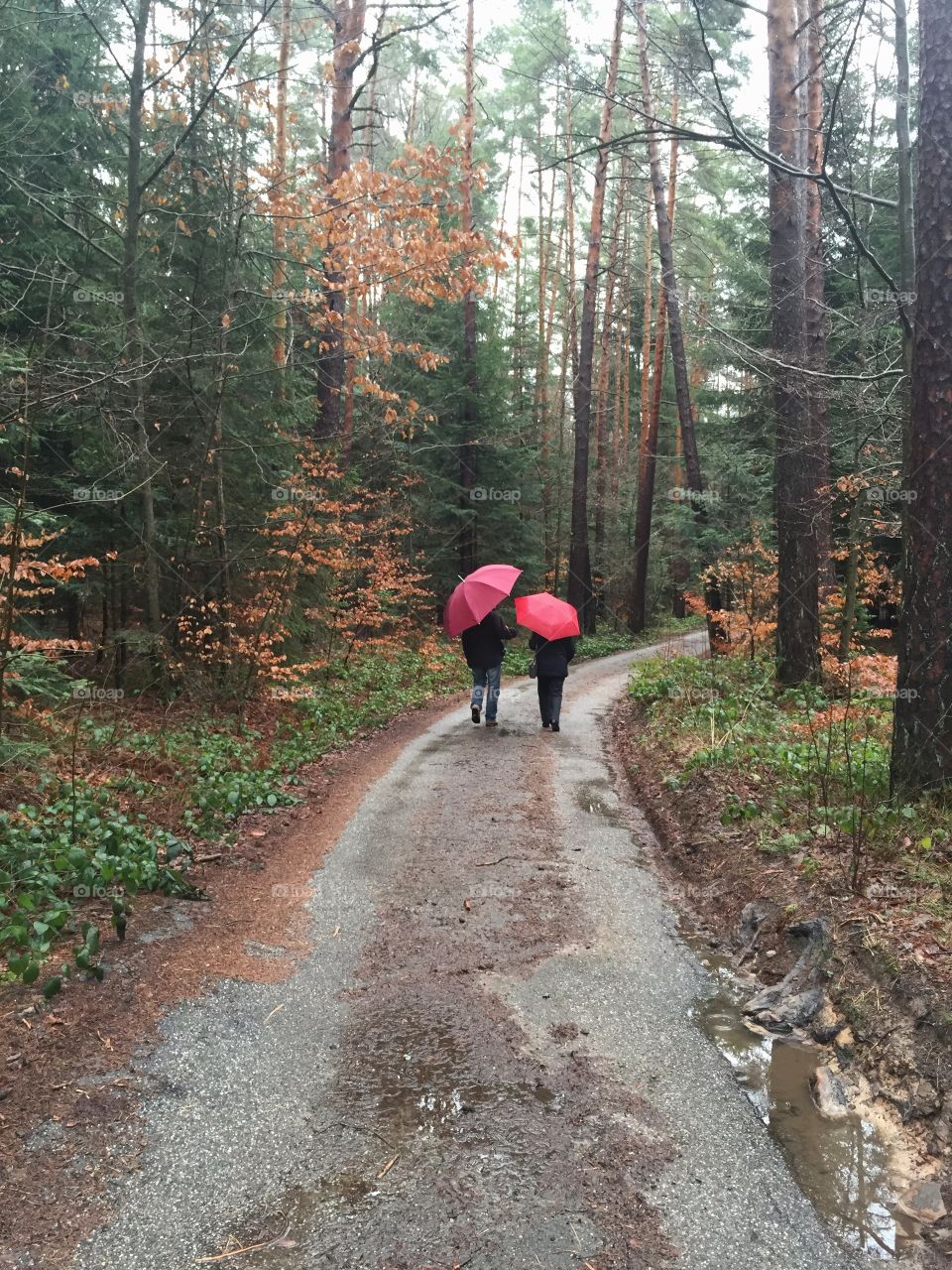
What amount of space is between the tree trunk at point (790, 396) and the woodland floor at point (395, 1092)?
555 cm

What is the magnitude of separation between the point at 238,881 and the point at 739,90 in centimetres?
2240

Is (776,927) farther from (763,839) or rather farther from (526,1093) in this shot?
(526,1093)

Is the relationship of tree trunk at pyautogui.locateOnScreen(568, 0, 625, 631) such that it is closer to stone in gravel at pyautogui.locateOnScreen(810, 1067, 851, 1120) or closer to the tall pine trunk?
the tall pine trunk

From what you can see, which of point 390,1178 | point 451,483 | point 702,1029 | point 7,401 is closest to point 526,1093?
point 390,1178

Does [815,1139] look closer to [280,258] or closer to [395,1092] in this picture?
[395,1092]

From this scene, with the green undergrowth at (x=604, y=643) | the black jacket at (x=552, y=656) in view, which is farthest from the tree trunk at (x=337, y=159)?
the green undergrowth at (x=604, y=643)

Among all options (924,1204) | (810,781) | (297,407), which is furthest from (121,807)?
(297,407)

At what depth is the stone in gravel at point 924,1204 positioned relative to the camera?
262cm

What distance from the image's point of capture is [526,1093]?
10.6 ft

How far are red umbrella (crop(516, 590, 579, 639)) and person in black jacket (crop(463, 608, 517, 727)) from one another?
→ 385mm

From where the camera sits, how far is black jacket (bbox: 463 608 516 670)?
429 inches

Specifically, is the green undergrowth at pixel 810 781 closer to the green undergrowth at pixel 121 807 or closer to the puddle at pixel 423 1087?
the puddle at pixel 423 1087

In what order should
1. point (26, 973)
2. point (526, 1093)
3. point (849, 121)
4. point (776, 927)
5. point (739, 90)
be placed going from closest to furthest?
1. point (526, 1093)
2. point (26, 973)
3. point (776, 927)
4. point (849, 121)
5. point (739, 90)

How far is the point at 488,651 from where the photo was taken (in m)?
11.0
